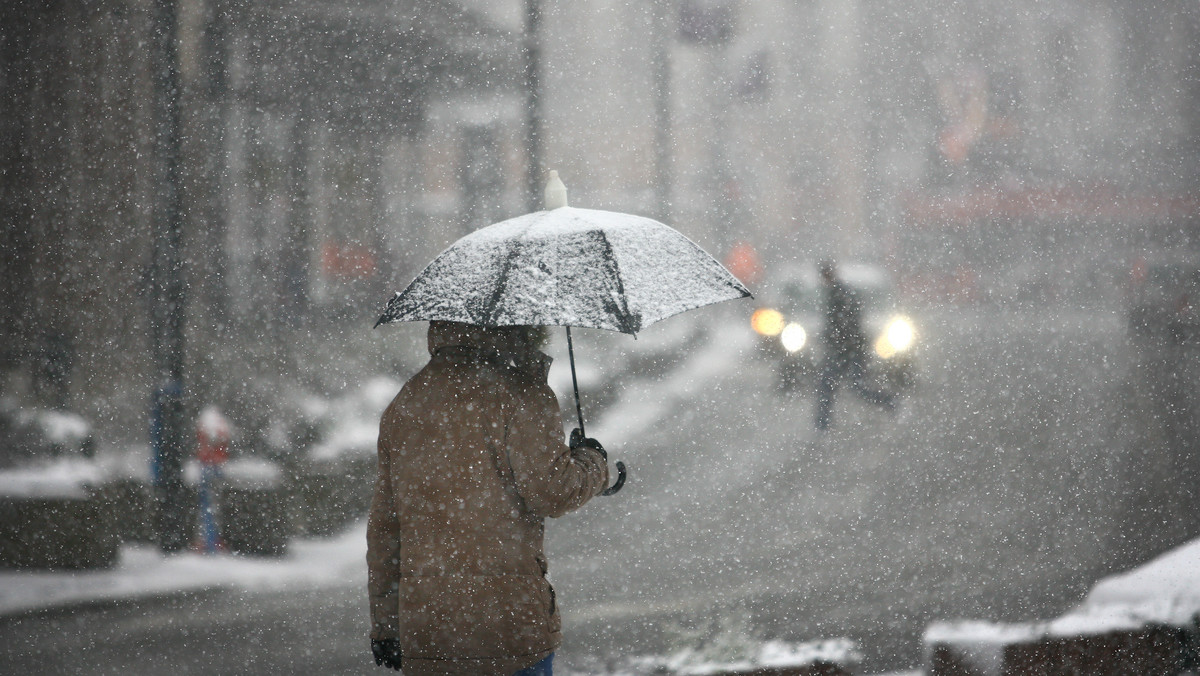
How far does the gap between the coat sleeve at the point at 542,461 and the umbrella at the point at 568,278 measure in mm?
123

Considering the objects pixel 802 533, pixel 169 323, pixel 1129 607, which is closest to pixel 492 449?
pixel 1129 607

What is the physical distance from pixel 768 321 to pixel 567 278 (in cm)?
1031

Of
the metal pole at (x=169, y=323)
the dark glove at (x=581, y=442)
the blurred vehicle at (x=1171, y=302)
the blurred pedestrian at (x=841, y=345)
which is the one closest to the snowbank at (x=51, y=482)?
the metal pole at (x=169, y=323)

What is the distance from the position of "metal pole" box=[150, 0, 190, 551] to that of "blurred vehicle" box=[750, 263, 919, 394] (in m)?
6.25

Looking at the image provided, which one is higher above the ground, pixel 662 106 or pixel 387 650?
pixel 662 106

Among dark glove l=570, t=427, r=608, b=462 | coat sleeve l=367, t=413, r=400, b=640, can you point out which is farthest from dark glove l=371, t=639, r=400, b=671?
dark glove l=570, t=427, r=608, b=462

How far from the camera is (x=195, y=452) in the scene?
621cm

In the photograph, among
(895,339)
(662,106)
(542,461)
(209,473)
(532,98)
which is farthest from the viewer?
(662,106)

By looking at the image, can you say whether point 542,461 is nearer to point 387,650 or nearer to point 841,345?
point 387,650

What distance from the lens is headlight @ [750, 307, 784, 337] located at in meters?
11.4

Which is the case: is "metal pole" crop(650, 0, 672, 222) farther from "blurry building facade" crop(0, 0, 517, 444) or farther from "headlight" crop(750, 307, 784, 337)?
"blurry building facade" crop(0, 0, 517, 444)

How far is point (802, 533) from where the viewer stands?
672cm

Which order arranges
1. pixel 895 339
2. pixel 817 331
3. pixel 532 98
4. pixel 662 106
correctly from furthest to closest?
pixel 662 106 < pixel 532 98 < pixel 895 339 < pixel 817 331

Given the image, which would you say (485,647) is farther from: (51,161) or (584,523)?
(51,161)
